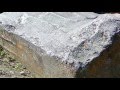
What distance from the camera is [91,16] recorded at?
3506mm

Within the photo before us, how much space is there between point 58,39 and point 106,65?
0.61 meters

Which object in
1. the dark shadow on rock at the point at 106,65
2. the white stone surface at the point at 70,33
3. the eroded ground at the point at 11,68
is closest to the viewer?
the dark shadow on rock at the point at 106,65

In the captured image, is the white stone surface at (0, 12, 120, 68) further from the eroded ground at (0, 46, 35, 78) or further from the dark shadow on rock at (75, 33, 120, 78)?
the eroded ground at (0, 46, 35, 78)

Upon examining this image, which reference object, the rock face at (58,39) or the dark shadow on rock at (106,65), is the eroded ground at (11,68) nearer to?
the rock face at (58,39)

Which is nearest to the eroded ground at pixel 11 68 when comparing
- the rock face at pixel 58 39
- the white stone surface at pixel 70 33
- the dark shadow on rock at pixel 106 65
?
the rock face at pixel 58 39

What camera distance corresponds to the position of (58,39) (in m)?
2.97

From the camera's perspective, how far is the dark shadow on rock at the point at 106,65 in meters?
2.56

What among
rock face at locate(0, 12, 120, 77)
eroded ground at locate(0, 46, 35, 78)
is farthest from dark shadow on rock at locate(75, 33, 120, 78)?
eroded ground at locate(0, 46, 35, 78)

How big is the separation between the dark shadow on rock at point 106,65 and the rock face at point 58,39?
0.09 ft

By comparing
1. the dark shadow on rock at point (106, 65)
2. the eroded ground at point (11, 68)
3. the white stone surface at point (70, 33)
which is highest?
the white stone surface at point (70, 33)

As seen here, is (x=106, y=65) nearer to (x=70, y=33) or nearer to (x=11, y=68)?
(x=70, y=33)

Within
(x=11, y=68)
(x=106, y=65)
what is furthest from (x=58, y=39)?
(x=11, y=68)
